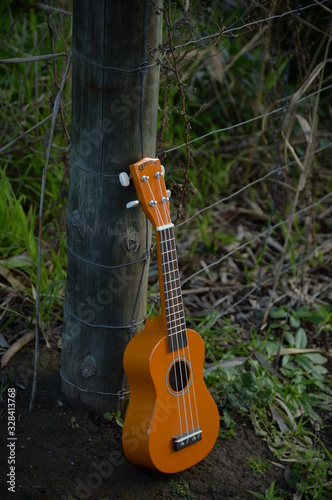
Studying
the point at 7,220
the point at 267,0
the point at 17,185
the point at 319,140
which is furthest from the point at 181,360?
the point at 319,140

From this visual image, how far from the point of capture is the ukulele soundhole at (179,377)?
2.13 m

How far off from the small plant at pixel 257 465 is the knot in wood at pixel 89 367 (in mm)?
663

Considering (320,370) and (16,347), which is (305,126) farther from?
(16,347)

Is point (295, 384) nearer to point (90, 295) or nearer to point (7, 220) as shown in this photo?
point (90, 295)

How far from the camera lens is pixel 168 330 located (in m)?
2.11

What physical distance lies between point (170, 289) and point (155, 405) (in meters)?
0.39

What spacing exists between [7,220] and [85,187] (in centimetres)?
108

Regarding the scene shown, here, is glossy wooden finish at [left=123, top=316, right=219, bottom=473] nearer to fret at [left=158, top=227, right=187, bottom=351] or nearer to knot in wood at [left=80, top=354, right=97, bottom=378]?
fret at [left=158, top=227, right=187, bottom=351]

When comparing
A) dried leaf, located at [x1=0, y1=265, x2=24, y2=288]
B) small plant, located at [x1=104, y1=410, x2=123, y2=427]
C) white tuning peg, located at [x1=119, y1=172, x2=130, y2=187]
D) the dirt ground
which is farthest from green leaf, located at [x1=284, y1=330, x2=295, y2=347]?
white tuning peg, located at [x1=119, y1=172, x2=130, y2=187]

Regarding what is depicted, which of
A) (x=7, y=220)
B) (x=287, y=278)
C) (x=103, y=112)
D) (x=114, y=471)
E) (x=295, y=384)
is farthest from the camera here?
(x=287, y=278)

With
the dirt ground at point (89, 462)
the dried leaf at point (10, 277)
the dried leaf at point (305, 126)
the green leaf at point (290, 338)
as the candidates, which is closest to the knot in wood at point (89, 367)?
the dirt ground at point (89, 462)

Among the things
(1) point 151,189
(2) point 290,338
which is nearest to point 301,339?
(2) point 290,338

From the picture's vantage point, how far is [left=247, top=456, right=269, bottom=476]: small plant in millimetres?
2309

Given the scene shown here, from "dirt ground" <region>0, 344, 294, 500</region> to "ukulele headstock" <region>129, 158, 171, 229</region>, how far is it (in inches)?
31.9
